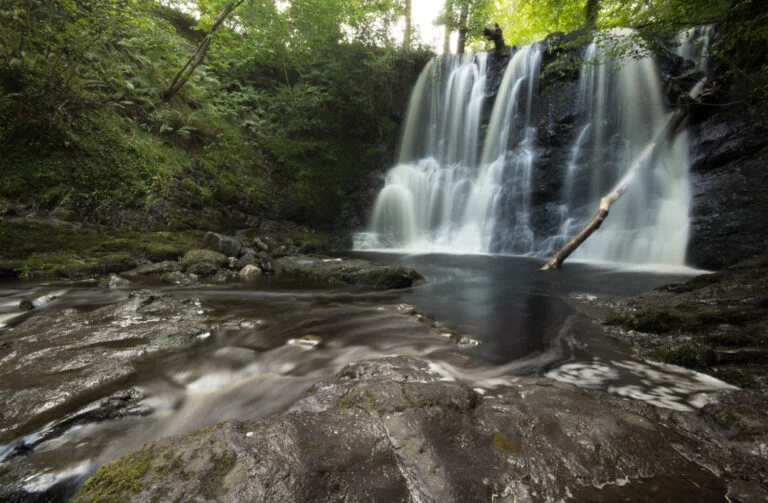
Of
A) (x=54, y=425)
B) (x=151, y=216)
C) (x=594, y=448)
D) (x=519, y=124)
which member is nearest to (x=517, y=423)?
(x=594, y=448)

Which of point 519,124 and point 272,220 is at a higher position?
point 519,124

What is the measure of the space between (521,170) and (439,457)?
40.5 ft

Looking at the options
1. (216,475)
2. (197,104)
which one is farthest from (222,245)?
(216,475)

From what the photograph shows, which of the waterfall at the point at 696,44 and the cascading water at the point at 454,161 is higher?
the waterfall at the point at 696,44

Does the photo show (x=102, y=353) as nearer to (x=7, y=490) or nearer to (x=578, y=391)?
(x=7, y=490)

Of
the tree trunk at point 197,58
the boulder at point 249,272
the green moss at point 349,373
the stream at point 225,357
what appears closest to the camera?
the stream at point 225,357

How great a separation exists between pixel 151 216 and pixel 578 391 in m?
9.18

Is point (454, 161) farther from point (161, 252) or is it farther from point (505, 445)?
point (505, 445)

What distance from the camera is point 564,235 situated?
10.5m

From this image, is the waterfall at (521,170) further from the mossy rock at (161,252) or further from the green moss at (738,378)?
the green moss at (738,378)

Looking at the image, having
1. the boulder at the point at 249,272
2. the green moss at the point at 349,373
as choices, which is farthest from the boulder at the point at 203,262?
the green moss at the point at 349,373

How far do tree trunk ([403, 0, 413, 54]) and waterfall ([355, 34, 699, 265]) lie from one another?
4.55ft

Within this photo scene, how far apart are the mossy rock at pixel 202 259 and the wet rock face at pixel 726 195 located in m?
10.8

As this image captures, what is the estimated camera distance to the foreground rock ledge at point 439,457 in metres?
1.12
